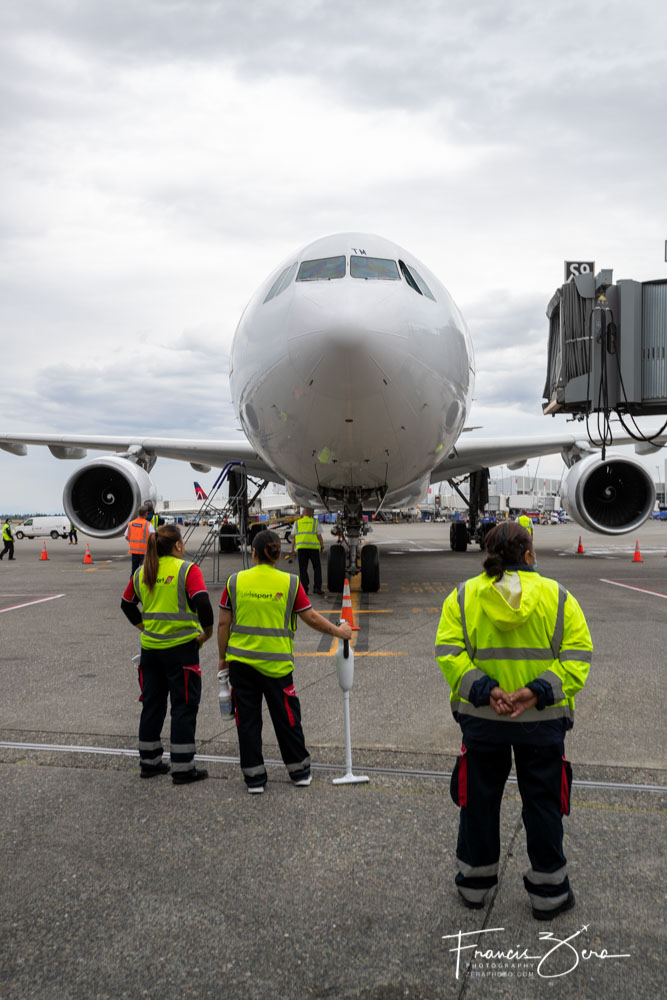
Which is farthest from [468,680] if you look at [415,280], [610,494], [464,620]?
[610,494]

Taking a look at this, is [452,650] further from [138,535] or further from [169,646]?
[138,535]

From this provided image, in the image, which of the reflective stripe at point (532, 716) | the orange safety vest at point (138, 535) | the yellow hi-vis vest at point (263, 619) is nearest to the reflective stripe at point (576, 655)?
the reflective stripe at point (532, 716)

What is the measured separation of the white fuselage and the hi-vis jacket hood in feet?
14.6

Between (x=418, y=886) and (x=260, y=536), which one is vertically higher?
(x=260, y=536)

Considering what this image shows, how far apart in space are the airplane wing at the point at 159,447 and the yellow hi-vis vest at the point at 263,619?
11.1 meters

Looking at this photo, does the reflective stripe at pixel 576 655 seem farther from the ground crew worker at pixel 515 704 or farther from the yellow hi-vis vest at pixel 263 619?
the yellow hi-vis vest at pixel 263 619

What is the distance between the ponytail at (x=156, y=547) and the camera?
4.02 meters

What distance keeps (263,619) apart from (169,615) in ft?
1.95

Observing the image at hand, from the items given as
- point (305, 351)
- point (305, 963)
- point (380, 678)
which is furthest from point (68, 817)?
point (305, 351)

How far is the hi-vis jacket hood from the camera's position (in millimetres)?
2467

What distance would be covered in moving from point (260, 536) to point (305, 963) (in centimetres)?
211

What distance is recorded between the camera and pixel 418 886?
2.61 metres

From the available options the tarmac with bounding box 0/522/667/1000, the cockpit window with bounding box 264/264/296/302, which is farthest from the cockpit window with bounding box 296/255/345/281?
the tarmac with bounding box 0/522/667/1000

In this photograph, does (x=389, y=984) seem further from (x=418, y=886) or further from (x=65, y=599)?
(x=65, y=599)
